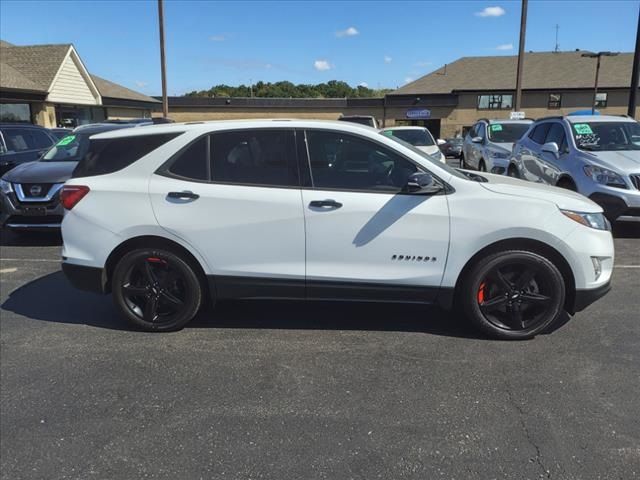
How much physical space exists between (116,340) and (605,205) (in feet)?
21.2

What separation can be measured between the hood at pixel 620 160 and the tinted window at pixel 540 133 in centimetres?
168

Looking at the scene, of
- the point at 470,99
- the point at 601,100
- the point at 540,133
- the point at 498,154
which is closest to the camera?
the point at 540,133

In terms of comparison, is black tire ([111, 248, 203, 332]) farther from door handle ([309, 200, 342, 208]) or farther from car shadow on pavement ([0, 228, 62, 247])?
car shadow on pavement ([0, 228, 62, 247])

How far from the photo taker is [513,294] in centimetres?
411

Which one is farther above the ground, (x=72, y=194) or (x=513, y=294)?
(x=72, y=194)

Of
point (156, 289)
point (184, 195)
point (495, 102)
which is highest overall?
point (495, 102)

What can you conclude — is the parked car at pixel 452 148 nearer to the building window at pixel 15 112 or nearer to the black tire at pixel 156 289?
the building window at pixel 15 112

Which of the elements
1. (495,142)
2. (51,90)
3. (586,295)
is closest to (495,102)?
(51,90)

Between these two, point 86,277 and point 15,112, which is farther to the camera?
point 15,112

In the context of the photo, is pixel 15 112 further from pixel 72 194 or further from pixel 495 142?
pixel 72 194

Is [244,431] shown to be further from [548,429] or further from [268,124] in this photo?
[268,124]

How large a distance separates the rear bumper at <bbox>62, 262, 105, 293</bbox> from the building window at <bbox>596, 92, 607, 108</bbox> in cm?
4728

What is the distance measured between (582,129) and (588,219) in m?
5.17

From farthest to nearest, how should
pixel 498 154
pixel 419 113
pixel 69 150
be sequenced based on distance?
pixel 419 113 < pixel 498 154 < pixel 69 150
